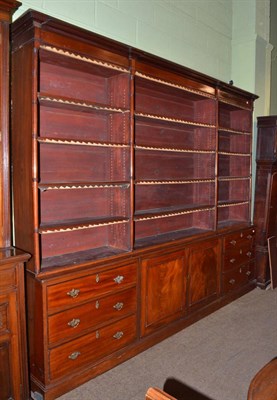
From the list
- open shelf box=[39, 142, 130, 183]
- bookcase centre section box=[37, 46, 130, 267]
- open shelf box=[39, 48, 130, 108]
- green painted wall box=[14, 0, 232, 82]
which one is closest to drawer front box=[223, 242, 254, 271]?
bookcase centre section box=[37, 46, 130, 267]

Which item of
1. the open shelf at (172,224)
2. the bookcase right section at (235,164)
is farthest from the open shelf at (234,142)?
the open shelf at (172,224)

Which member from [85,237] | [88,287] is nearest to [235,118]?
[85,237]

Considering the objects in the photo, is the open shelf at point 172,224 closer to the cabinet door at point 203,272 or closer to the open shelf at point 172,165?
the cabinet door at point 203,272

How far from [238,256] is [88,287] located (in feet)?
7.21

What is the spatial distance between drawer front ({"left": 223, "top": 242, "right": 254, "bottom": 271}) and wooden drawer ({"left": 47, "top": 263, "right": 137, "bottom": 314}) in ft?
4.87

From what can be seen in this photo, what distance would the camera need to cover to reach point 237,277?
13.0ft

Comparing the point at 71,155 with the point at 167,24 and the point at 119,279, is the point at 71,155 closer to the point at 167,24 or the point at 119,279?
the point at 119,279

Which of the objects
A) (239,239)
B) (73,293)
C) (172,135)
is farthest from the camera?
(239,239)

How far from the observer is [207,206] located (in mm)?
3568

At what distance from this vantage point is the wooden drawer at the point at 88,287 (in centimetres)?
217

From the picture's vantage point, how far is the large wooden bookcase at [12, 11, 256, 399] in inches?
85.0

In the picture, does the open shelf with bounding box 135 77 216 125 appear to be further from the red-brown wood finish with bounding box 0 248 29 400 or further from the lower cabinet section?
the red-brown wood finish with bounding box 0 248 29 400

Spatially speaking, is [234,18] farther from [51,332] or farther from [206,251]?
[51,332]

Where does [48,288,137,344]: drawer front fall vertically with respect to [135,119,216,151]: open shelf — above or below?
below
